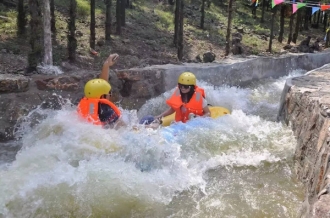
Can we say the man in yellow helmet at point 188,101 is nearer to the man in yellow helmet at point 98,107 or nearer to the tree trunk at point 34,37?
the man in yellow helmet at point 98,107

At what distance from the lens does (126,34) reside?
15.0 meters

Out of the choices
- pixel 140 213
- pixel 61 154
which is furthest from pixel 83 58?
pixel 140 213

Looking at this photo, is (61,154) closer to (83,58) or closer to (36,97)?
(36,97)

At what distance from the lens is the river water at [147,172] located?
3.55 metres

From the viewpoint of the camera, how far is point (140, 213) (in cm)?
362

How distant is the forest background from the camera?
8883 mm

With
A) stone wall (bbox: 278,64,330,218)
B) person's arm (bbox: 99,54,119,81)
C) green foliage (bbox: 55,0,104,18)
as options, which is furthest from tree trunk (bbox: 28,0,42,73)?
green foliage (bbox: 55,0,104,18)

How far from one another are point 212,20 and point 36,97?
750 inches

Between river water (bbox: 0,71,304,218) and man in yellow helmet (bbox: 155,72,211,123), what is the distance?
1.01 ft

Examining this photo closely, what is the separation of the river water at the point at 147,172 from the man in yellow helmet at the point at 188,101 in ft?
1.01

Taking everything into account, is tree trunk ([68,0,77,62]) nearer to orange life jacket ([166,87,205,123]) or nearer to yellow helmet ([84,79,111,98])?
orange life jacket ([166,87,205,123])

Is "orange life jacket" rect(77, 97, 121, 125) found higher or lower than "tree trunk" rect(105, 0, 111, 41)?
lower

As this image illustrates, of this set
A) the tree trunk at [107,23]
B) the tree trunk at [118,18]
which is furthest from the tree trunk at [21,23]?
the tree trunk at [118,18]

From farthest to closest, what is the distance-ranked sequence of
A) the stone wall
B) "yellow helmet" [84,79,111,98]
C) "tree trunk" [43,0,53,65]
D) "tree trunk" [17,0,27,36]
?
"tree trunk" [17,0,27,36] < "tree trunk" [43,0,53,65] < "yellow helmet" [84,79,111,98] < the stone wall
